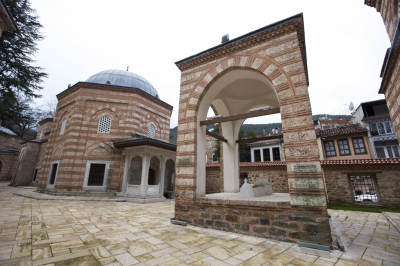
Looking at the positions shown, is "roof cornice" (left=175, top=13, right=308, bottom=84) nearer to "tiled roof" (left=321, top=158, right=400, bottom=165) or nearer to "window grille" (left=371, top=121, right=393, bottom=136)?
"tiled roof" (left=321, top=158, right=400, bottom=165)

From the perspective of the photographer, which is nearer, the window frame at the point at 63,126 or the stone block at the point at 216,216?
the stone block at the point at 216,216

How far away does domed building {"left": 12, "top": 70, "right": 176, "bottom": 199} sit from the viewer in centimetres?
1118

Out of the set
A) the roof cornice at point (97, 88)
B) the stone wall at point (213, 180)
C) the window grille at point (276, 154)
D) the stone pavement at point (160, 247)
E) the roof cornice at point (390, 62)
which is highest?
the roof cornice at point (97, 88)

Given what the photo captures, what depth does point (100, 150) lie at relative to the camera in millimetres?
12031

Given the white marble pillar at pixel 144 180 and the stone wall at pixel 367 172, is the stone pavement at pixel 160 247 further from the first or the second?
the stone wall at pixel 367 172

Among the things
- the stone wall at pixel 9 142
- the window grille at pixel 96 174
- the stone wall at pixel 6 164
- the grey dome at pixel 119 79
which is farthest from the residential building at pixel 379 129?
the stone wall at pixel 9 142

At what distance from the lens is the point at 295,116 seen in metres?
3.98

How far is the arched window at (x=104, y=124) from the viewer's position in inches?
493

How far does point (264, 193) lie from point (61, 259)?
506 centimetres

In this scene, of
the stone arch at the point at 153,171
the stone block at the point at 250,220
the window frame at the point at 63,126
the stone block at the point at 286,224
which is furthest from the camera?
the stone arch at the point at 153,171

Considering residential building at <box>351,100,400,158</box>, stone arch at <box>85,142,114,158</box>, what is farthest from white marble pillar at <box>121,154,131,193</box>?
residential building at <box>351,100,400,158</box>

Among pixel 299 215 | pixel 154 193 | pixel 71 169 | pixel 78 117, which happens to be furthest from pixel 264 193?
pixel 78 117

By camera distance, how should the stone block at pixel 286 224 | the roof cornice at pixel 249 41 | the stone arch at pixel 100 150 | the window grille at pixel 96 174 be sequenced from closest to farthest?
the stone block at pixel 286 224, the roof cornice at pixel 249 41, the window grille at pixel 96 174, the stone arch at pixel 100 150

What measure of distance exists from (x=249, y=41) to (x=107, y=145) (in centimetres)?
1127
